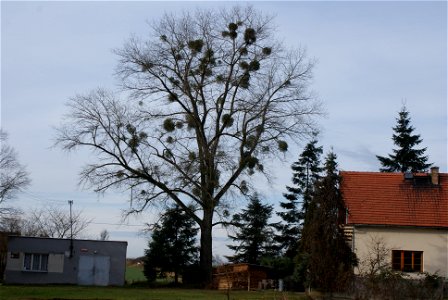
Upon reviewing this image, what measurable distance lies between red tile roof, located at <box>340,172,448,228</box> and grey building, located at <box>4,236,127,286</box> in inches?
698

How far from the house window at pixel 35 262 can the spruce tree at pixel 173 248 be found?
6987mm

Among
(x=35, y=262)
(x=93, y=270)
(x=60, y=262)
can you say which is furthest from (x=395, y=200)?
(x=35, y=262)

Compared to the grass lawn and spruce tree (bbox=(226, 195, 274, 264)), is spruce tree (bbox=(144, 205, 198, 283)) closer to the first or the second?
spruce tree (bbox=(226, 195, 274, 264))

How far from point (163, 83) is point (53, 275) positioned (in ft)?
50.7

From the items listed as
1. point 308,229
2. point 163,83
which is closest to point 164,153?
point 163,83

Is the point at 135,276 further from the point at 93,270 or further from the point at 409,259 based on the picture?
the point at 409,259

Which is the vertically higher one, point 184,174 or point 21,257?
point 184,174

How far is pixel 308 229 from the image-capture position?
70.9 ft

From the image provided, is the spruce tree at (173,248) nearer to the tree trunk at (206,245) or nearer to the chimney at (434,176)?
the tree trunk at (206,245)

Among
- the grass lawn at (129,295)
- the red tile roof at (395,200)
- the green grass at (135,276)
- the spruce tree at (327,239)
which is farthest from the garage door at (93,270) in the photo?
the spruce tree at (327,239)

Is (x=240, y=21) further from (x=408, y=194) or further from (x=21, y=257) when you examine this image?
(x=21, y=257)

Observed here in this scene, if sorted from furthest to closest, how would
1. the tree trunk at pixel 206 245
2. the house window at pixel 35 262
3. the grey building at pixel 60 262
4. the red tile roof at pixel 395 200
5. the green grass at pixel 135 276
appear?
the green grass at pixel 135 276, the house window at pixel 35 262, the grey building at pixel 60 262, the tree trunk at pixel 206 245, the red tile roof at pixel 395 200

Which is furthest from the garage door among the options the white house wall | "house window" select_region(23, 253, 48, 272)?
the white house wall

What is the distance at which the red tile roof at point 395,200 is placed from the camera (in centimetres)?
3519
